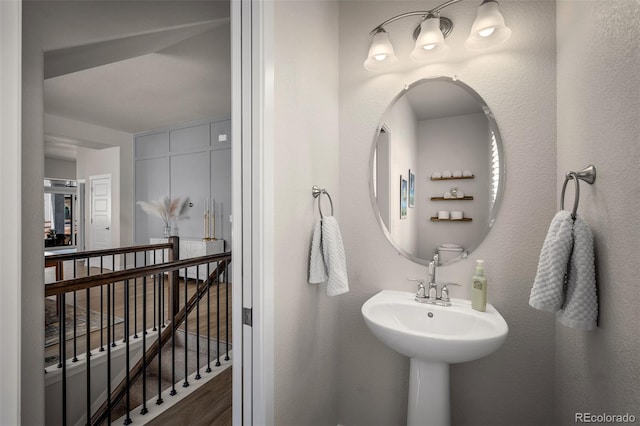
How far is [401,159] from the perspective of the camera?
1.57 metres

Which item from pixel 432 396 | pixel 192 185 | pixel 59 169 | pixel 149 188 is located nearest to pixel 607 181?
pixel 432 396

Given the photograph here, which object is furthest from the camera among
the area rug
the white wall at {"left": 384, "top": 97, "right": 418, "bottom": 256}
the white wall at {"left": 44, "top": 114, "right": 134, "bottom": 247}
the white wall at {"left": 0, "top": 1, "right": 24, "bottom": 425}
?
the white wall at {"left": 44, "top": 114, "right": 134, "bottom": 247}

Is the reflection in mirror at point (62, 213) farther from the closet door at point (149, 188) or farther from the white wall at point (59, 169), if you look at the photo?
the closet door at point (149, 188)

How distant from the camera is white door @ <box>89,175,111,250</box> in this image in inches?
214

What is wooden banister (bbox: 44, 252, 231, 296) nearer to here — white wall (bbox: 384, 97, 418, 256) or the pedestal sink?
the pedestal sink

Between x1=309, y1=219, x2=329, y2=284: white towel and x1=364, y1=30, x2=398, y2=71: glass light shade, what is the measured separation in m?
0.83

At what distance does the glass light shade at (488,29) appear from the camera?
3.99 feet

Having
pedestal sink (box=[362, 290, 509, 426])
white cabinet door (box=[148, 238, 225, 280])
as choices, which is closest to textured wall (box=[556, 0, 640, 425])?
pedestal sink (box=[362, 290, 509, 426])

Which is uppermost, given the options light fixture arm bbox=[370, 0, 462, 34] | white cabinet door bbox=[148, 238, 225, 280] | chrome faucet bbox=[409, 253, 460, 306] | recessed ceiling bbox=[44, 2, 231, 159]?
recessed ceiling bbox=[44, 2, 231, 159]

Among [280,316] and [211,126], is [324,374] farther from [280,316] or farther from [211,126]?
[211,126]

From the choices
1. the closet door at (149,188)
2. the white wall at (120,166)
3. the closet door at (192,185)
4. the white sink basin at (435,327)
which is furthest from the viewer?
the closet door at (149,188)

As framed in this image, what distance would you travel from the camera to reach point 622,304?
0.77m

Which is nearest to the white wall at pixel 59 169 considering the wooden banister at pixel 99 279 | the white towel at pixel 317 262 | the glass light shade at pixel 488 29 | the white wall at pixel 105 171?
the white wall at pixel 105 171

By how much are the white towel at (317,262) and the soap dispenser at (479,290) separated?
639 mm
